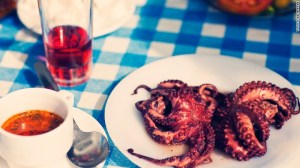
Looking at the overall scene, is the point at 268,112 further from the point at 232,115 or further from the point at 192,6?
the point at 192,6

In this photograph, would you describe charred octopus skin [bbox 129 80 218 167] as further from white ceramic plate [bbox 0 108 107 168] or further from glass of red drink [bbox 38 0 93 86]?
glass of red drink [bbox 38 0 93 86]

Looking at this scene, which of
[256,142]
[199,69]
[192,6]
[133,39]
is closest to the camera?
[256,142]

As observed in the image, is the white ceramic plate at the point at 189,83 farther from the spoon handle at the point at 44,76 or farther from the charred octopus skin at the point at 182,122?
the spoon handle at the point at 44,76

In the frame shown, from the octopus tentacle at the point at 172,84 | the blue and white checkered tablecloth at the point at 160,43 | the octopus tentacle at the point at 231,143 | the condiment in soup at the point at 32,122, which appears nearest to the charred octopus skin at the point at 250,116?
the octopus tentacle at the point at 231,143

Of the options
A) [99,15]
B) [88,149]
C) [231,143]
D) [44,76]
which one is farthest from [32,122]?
[99,15]

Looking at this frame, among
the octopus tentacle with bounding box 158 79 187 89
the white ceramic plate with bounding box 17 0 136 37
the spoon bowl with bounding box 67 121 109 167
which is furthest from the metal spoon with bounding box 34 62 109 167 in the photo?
the white ceramic plate with bounding box 17 0 136 37

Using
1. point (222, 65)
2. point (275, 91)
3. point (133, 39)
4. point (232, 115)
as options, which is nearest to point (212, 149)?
point (232, 115)

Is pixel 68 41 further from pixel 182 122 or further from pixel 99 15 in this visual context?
pixel 182 122
